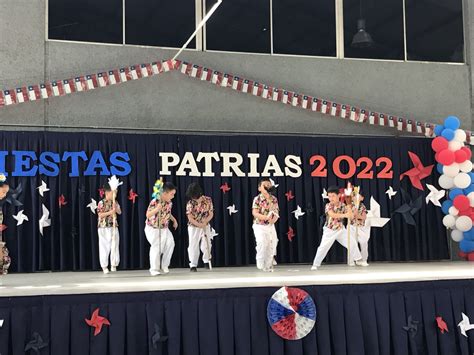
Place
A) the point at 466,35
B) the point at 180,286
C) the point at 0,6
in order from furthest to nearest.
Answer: the point at 466,35, the point at 0,6, the point at 180,286

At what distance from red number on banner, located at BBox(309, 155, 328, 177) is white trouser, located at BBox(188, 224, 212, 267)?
2230 millimetres

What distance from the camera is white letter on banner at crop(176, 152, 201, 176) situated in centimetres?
869

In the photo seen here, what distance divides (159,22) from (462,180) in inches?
204

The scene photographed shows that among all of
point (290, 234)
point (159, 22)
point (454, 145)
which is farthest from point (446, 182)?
point (159, 22)

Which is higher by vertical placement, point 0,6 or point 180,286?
point 0,6

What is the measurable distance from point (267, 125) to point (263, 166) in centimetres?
70

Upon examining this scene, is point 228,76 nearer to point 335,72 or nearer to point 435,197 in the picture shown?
point 335,72

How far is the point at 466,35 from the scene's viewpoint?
10.3 metres

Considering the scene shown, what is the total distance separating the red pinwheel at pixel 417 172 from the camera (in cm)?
960

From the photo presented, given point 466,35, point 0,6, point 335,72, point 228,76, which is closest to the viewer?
point 0,6

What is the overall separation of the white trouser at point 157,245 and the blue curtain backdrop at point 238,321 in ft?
5.68

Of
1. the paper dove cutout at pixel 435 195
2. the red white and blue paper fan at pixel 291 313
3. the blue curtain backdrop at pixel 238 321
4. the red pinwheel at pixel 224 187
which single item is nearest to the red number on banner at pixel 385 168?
the paper dove cutout at pixel 435 195

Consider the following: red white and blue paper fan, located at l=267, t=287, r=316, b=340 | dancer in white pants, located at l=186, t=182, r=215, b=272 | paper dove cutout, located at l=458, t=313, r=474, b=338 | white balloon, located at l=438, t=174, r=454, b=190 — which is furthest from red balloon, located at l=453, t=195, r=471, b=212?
red white and blue paper fan, located at l=267, t=287, r=316, b=340

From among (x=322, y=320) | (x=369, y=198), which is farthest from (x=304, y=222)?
(x=322, y=320)
